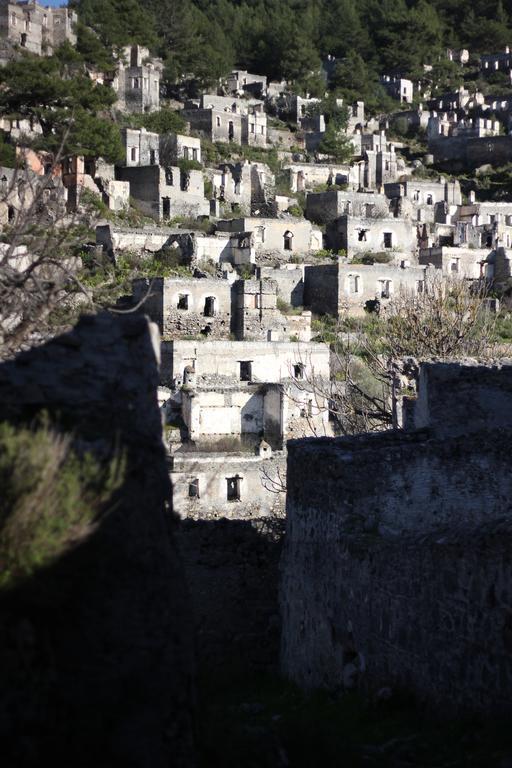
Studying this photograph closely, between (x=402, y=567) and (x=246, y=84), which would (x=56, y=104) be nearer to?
(x=246, y=84)

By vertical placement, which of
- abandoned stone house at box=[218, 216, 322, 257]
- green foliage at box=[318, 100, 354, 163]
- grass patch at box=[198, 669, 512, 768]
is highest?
green foliage at box=[318, 100, 354, 163]

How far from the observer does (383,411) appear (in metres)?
25.7

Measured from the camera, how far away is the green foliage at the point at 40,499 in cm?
638

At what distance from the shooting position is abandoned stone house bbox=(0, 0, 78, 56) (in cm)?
7794

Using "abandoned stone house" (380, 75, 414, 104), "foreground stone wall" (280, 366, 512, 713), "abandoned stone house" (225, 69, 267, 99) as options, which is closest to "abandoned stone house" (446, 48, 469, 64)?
"abandoned stone house" (380, 75, 414, 104)

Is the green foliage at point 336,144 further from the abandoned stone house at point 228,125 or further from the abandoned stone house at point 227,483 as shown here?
the abandoned stone house at point 227,483

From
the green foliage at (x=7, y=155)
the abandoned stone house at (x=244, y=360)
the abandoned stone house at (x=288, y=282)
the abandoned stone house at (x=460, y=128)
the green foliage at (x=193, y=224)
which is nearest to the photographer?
the abandoned stone house at (x=244, y=360)

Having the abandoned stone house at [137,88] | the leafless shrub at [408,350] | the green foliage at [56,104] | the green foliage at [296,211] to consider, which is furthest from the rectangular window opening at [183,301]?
the abandoned stone house at [137,88]

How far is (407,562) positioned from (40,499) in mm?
5348

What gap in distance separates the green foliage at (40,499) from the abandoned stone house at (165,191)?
5225 cm

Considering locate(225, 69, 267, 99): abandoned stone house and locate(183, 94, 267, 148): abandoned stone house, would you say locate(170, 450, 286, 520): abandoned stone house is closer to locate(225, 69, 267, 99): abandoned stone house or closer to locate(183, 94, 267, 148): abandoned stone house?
locate(183, 94, 267, 148): abandoned stone house

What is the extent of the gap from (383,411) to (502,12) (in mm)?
103490

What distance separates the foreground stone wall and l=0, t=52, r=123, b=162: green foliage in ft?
149

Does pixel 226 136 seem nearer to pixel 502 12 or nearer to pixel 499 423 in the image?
pixel 502 12
